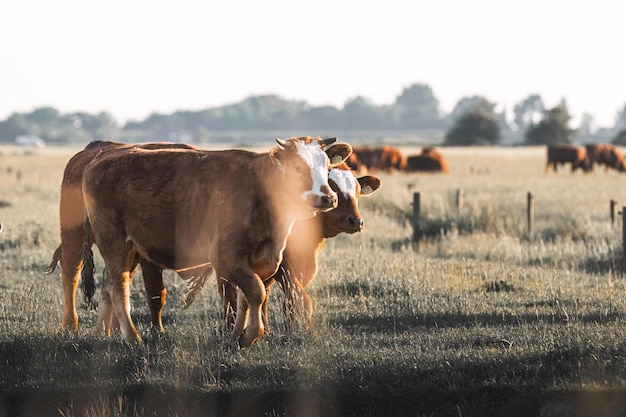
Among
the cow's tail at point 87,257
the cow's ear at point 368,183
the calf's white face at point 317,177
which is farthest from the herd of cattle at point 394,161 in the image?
the calf's white face at point 317,177

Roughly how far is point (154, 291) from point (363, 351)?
2.56 meters

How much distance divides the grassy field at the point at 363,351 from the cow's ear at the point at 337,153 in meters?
1.63

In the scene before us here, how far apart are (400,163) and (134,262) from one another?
40399 mm

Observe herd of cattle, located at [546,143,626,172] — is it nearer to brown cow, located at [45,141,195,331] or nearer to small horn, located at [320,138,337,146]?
brown cow, located at [45,141,195,331]

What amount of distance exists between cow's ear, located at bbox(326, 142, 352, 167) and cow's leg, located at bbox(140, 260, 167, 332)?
85.8 inches

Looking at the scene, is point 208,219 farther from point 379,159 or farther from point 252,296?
point 379,159

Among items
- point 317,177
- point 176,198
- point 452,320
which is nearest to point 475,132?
point 452,320

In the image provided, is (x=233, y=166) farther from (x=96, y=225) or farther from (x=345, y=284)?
(x=345, y=284)

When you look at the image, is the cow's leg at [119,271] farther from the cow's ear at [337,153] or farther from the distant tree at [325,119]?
the distant tree at [325,119]

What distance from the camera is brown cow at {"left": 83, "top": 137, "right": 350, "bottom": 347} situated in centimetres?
972

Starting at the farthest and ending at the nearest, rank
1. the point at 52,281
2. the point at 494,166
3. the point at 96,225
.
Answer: the point at 494,166 → the point at 52,281 → the point at 96,225

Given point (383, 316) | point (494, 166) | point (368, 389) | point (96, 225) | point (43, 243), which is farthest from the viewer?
point (494, 166)

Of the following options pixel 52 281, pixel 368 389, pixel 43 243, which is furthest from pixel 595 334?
pixel 43 243

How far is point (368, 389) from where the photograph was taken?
9.26 meters
